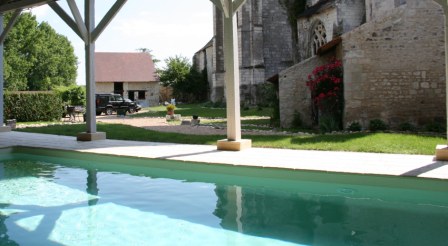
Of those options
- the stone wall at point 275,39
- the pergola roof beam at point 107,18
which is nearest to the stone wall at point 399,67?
the pergola roof beam at point 107,18

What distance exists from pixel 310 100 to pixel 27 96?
1345 centimetres

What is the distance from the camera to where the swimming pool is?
3893 millimetres

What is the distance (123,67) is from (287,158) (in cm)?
4066

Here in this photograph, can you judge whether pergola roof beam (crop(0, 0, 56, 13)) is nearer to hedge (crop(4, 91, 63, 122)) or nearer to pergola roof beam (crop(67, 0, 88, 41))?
pergola roof beam (crop(67, 0, 88, 41))

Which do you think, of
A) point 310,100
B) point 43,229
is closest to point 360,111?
point 310,100

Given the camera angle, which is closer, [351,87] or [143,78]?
[351,87]

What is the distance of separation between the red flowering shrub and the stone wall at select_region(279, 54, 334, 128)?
3.60 ft

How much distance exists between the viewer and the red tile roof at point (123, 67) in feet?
144

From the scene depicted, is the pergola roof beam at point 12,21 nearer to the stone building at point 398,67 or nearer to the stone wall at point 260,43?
the stone building at point 398,67

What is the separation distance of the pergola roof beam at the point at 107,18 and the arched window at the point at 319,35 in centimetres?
1190

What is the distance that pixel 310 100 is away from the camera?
44.5 feet

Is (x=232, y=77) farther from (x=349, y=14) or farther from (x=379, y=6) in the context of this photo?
(x=349, y=14)

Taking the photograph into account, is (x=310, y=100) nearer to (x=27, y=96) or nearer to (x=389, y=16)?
(x=389, y=16)

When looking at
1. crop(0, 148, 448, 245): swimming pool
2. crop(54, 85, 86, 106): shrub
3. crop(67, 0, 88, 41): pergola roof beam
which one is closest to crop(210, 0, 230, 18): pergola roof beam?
crop(0, 148, 448, 245): swimming pool
